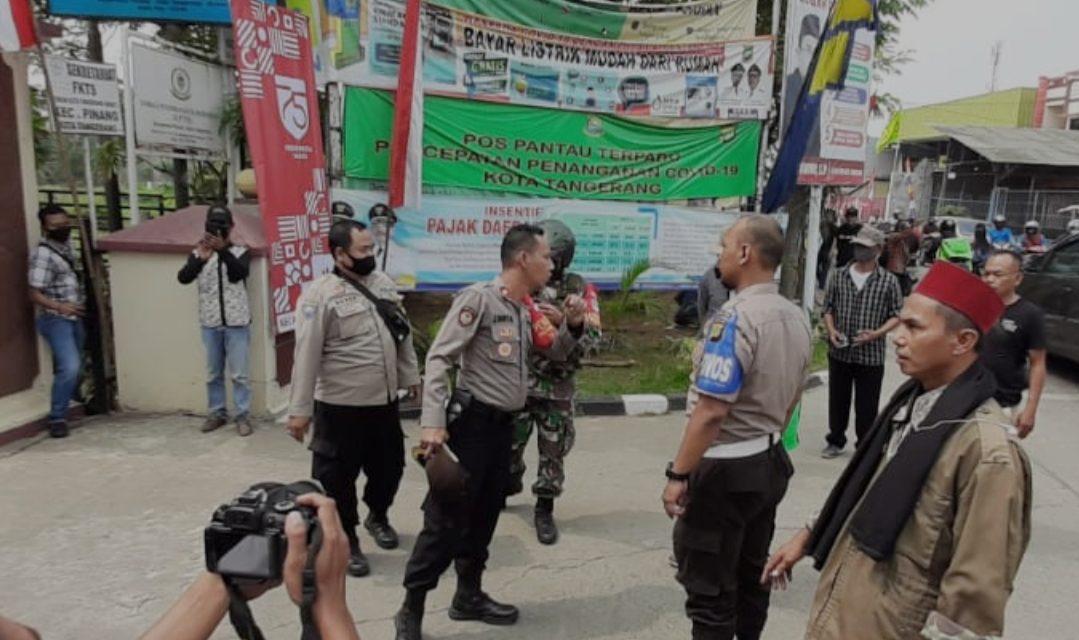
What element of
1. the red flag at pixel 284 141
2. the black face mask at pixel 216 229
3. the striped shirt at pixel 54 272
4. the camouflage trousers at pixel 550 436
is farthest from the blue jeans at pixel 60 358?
the camouflage trousers at pixel 550 436

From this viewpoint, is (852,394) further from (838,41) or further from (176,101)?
(176,101)

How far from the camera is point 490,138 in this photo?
6.72 metres

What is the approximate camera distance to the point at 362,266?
139 inches

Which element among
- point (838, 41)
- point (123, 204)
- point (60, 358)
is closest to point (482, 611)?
point (60, 358)

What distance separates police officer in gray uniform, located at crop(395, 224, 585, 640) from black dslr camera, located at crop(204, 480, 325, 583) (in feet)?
5.24

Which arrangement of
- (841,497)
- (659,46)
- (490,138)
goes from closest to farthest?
(841,497)
(490,138)
(659,46)

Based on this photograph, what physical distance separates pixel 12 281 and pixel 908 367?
5462 millimetres

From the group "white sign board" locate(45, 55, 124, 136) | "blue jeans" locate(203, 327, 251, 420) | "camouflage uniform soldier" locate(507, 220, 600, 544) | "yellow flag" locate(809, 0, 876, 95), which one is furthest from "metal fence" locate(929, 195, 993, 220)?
"white sign board" locate(45, 55, 124, 136)

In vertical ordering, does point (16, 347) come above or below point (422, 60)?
below

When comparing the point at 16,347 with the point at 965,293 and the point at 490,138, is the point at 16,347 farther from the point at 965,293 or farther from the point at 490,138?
the point at 965,293

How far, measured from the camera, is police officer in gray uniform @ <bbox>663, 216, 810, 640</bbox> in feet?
8.04

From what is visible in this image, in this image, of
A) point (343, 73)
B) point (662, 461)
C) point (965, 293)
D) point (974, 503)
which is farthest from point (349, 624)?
point (343, 73)

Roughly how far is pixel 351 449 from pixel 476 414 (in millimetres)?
810

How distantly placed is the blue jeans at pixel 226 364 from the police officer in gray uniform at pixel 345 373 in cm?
203
